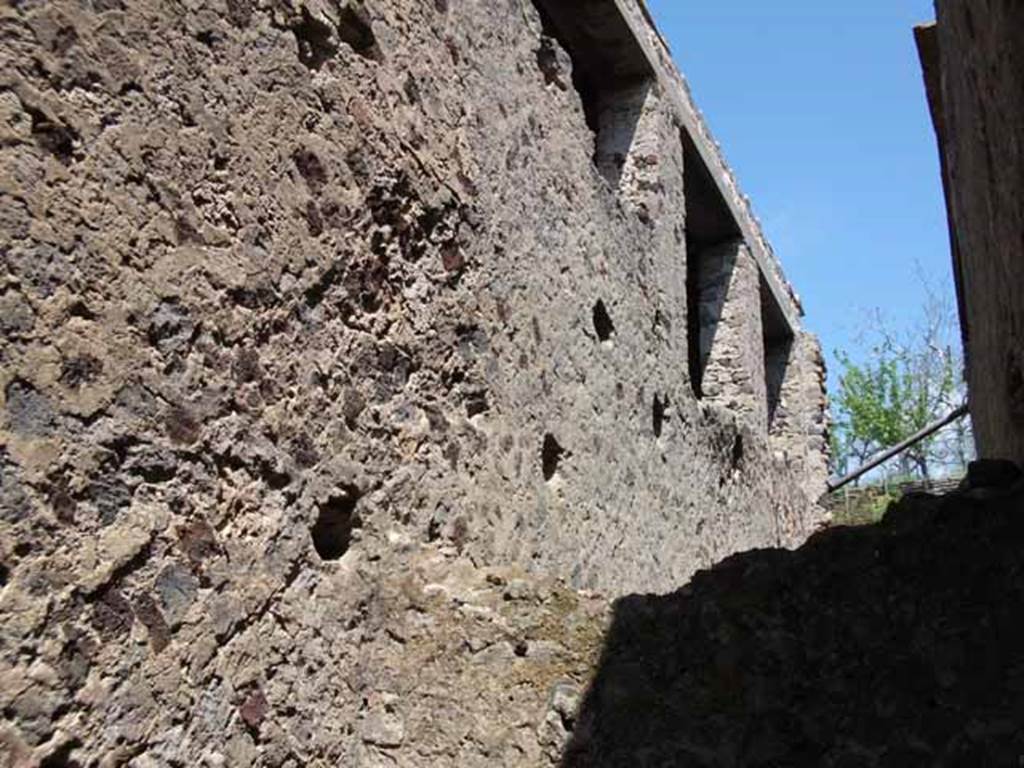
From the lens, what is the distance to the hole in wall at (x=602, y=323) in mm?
4805

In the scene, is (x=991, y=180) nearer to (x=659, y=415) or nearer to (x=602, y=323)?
(x=602, y=323)

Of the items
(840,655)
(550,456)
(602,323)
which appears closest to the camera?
(840,655)

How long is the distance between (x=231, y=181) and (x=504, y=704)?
1.28 metres

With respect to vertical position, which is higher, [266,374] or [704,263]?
[704,263]

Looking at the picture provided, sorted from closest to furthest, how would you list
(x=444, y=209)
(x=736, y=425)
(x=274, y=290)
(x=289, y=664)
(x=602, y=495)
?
(x=289, y=664) → (x=274, y=290) → (x=444, y=209) → (x=602, y=495) → (x=736, y=425)

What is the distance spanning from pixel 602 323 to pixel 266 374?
7.91 feet

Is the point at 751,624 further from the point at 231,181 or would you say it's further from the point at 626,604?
the point at 231,181

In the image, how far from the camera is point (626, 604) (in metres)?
2.77

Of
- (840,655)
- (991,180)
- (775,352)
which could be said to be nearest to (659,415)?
(991,180)

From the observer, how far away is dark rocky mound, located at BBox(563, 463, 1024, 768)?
2303 mm

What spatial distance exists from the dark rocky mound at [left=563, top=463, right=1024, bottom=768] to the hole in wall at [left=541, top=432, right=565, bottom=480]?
1292mm

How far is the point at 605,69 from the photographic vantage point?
6254 mm

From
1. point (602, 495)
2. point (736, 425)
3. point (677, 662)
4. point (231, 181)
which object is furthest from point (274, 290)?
point (736, 425)

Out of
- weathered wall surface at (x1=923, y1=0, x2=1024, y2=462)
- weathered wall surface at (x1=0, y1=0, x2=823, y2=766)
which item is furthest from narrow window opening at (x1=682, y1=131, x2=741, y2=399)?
weathered wall surface at (x1=0, y1=0, x2=823, y2=766)
